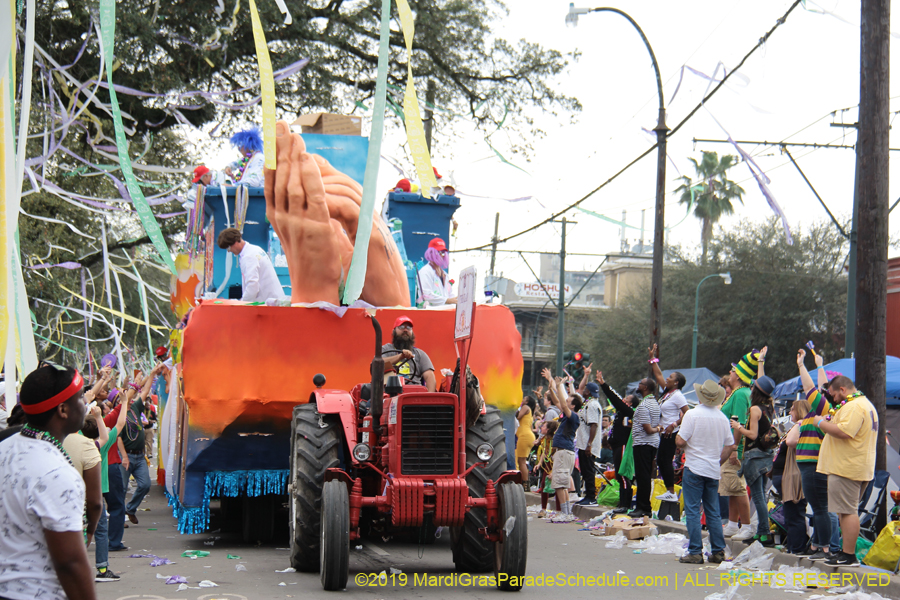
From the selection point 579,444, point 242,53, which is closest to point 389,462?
point 579,444

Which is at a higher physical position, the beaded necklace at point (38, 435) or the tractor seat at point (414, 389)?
the tractor seat at point (414, 389)

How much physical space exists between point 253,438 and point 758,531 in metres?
5.13

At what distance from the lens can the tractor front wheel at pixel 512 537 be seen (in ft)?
22.3

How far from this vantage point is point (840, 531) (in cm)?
815

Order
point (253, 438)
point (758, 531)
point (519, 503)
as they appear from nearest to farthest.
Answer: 1. point (519, 503)
2. point (253, 438)
3. point (758, 531)

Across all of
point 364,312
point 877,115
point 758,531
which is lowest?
point 758,531

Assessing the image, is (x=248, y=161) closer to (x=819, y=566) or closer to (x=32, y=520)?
(x=819, y=566)

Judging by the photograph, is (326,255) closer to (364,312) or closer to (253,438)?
(364,312)

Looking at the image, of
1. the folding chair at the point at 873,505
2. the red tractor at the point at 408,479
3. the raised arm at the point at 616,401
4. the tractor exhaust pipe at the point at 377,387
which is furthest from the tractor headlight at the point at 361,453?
the raised arm at the point at 616,401

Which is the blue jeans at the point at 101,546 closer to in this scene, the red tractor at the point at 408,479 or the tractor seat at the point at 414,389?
the red tractor at the point at 408,479

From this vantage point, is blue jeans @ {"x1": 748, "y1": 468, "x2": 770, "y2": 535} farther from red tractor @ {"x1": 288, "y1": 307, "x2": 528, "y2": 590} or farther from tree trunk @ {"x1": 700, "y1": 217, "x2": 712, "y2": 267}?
tree trunk @ {"x1": 700, "y1": 217, "x2": 712, "y2": 267}

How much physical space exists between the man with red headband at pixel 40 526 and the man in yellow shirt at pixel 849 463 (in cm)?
659

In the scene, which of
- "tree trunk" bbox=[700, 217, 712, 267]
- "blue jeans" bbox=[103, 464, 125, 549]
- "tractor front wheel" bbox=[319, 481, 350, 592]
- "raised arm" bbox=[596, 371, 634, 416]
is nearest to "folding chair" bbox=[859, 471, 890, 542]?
"raised arm" bbox=[596, 371, 634, 416]

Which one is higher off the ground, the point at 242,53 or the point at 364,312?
the point at 242,53
